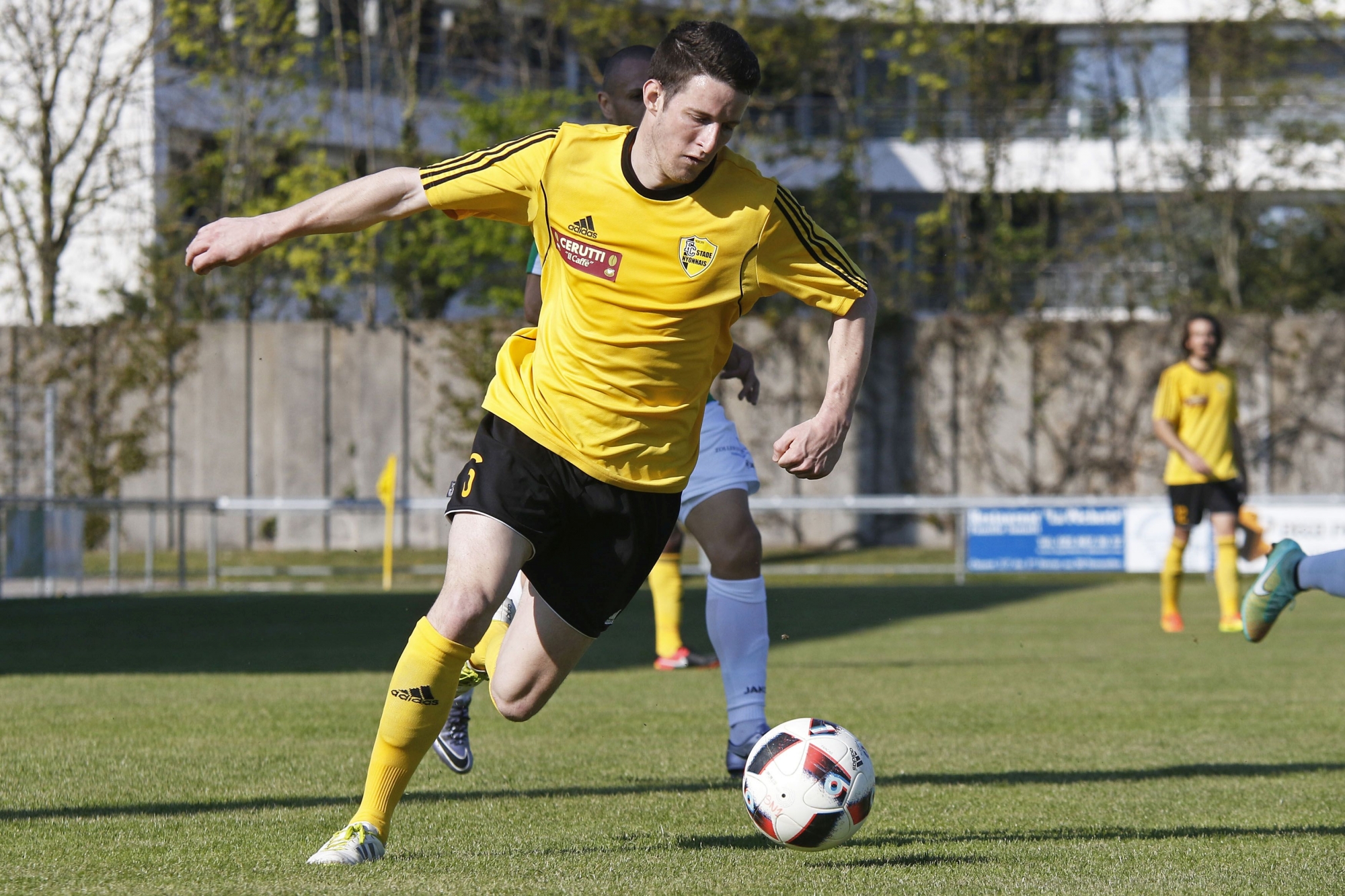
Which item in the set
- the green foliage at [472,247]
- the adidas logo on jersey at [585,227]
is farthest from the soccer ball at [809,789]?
the green foliage at [472,247]

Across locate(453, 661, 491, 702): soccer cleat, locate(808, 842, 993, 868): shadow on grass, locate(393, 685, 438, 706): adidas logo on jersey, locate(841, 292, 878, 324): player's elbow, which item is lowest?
locate(808, 842, 993, 868): shadow on grass

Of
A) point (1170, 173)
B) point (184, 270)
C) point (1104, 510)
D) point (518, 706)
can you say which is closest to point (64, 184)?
point (184, 270)

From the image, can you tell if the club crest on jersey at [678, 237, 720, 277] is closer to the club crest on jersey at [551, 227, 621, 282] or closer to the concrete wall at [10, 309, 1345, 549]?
the club crest on jersey at [551, 227, 621, 282]

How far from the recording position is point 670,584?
30.9ft

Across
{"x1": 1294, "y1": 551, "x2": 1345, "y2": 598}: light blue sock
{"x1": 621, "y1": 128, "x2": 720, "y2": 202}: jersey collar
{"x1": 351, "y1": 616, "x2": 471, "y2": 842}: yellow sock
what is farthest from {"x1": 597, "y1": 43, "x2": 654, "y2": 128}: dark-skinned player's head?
{"x1": 1294, "y1": 551, "x2": 1345, "y2": 598}: light blue sock

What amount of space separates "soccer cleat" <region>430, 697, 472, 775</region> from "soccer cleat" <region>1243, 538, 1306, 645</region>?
3077 millimetres

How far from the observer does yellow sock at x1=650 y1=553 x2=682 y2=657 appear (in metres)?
9.40

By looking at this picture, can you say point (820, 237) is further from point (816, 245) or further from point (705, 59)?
point (705, 59)

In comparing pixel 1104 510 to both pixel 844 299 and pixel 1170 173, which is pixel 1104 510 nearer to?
pixel 1170 173

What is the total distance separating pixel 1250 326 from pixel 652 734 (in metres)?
20.5

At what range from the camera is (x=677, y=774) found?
218 inches

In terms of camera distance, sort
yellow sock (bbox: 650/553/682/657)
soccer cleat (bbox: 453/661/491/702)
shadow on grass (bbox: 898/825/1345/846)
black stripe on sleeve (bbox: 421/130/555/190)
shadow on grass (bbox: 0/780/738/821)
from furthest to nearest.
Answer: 1. yellow sock (bbox: 650/553/682/657)
2. soccer cleat (bbox: 453/661/491/702)
3. shadow on grass (bbox: 0/780/738/821)
4. shadow on grass (bbox: 898/825/1345/846)
5. black stripe on sleeve (bbox: 421/130/555/190)

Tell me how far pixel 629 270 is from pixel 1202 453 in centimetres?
942

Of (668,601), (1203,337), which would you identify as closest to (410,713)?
(668,601)
